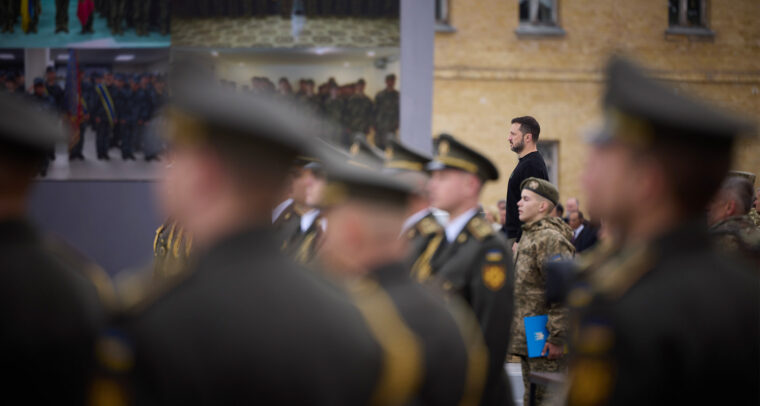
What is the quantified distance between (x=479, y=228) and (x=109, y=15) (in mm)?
8753

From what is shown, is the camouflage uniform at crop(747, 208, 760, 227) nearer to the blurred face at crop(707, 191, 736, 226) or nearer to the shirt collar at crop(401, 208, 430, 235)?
the blurred face at crop(707, 191, 736, 226)

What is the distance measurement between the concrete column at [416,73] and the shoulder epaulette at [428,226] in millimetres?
6266

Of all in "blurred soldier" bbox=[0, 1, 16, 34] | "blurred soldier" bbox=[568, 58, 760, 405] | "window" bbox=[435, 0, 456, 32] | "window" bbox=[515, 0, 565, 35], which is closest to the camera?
"blurred soldier" bbox=[568, 58, 760, 405]

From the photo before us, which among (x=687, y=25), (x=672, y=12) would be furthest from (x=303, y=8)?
(x=687, y=25)

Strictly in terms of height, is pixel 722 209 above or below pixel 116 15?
below

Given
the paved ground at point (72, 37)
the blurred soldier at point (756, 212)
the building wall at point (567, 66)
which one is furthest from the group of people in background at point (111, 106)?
the building wall at point (567, 66)

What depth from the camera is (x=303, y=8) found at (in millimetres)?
11234

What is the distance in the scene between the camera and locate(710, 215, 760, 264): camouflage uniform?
14.8ft

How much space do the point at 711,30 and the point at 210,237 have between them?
2116 cm

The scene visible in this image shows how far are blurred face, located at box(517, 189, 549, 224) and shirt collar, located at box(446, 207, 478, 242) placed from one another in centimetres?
178

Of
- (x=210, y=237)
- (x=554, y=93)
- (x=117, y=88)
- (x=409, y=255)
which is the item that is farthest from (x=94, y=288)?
(x=554, y=93)

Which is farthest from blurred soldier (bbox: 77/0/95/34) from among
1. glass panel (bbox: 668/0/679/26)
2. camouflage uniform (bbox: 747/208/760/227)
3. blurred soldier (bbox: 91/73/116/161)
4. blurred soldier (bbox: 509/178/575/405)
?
glass panel (bbox: 668/0/679/26)

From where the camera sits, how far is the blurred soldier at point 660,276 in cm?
181

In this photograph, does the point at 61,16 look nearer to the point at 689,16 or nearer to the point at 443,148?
the point at 443,148
